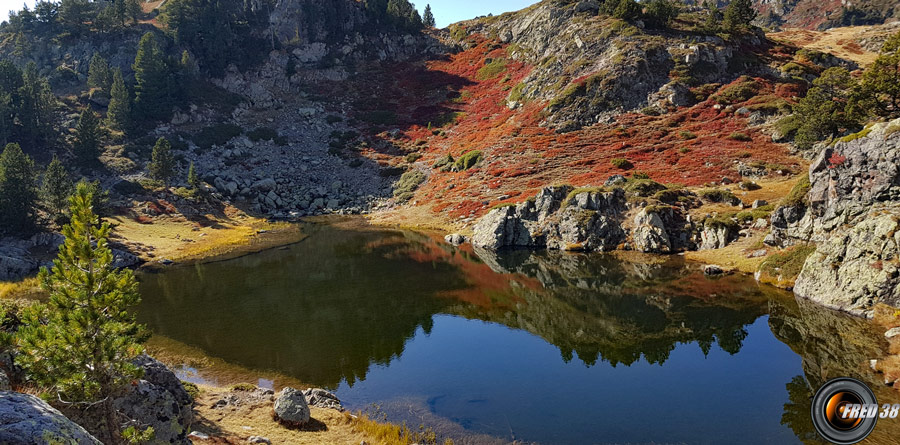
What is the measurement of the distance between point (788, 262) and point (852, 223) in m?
6.33

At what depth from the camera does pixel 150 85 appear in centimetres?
10675

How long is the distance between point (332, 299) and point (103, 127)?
93626 millimetres

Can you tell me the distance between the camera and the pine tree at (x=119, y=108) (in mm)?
98000

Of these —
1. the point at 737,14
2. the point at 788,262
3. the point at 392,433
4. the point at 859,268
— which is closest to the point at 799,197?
the point at 788,262

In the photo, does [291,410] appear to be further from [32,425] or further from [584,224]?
[584,224]

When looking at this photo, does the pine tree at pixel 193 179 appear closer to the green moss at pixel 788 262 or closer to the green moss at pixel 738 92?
the green moss at pixel 788 262

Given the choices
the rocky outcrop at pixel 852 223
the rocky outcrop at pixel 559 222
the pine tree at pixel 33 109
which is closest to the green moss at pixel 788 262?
the rocky outcrop at pixel 852 223

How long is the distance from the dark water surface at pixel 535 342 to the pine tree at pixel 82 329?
12276 millimetres

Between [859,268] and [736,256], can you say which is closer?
[859,268]

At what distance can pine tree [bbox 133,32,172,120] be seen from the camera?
10544 centimetres

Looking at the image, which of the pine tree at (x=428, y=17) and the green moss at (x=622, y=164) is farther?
the pine tree at (x=428, y=17)

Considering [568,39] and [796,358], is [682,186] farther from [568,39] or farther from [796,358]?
[568,39]

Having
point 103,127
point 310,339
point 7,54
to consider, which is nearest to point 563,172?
point 310,339

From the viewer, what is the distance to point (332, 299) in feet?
134
